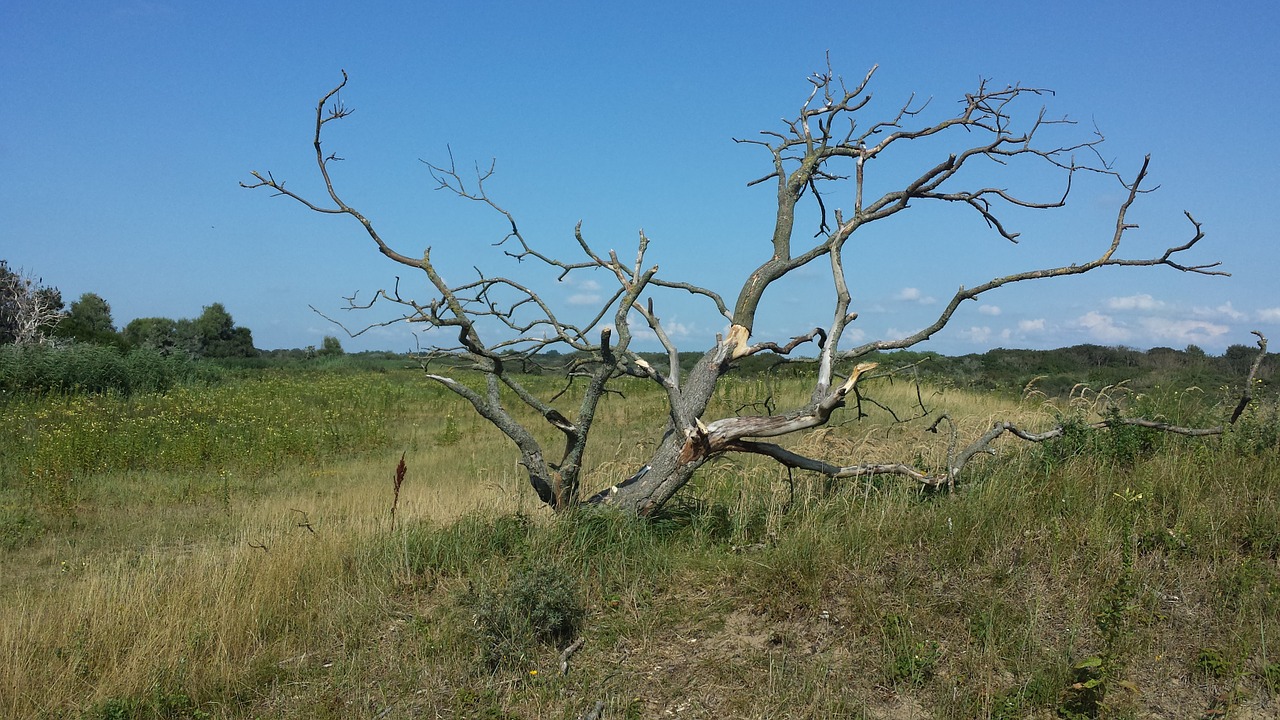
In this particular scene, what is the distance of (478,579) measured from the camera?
545 centimetres

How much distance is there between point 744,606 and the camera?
5113 mm

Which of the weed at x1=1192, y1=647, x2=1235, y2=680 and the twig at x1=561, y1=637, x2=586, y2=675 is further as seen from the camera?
the twig at x1=561, y1=637, x2=586, y2=675

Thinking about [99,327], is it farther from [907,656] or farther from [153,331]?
[907,656]


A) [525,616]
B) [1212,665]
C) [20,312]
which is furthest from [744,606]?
[20,312]

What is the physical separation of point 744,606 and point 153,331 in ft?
149

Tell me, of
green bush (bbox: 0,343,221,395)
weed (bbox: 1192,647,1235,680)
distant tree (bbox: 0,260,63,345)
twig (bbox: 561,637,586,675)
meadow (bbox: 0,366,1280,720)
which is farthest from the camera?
distant tree (bbox: 0,260,63,345)

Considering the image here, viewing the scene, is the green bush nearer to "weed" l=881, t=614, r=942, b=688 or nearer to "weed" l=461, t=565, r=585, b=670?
"weed" l=461, t=565, r=585, b=670

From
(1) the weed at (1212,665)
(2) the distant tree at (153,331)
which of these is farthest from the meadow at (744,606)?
(2) the distant tree at (153,331)

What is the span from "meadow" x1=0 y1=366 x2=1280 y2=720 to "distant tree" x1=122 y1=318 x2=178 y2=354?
129ft

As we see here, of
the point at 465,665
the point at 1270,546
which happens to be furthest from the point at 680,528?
the point at 1270,546

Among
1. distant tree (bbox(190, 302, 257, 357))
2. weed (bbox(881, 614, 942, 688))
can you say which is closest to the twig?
weed (bbox(881, 614, 942, 688))

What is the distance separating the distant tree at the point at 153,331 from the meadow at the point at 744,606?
39.4 meters

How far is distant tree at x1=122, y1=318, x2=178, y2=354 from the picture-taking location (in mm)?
42031

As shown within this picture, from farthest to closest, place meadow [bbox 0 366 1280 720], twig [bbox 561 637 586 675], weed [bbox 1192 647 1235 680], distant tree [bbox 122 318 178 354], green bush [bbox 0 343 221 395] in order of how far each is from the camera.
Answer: distant tree [bbox 122 318 178 354]
green bush [bbox 0 343 221 395]
twig [bbox 561 637 586 675]
meadow [bbox 0 366 1280 720]
weed [bbox 1192 647 1235 680]
